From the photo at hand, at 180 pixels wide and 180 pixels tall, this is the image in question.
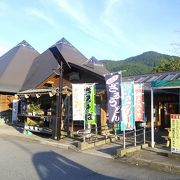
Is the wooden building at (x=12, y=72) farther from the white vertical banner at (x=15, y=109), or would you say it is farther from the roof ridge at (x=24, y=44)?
Answer: the white vertical banner at (x=15, y=109)

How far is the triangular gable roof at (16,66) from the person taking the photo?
27.2 m

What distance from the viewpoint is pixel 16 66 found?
1182 inches

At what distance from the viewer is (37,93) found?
53.5ft

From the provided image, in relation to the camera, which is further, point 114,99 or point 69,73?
point 69,73

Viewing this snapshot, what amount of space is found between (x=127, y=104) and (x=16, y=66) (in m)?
20.7

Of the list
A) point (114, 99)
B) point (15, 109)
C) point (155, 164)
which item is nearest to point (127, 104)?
point (114, 99)

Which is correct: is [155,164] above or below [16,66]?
below

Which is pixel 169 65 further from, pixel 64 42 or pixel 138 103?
pixel 138 103

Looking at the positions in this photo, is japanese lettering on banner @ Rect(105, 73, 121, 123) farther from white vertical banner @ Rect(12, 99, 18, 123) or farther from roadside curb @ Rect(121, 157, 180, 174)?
white vertical banner @ Rect(12, 99, 18, 123)

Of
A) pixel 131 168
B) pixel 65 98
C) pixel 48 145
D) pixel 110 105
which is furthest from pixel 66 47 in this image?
pixel 131 168

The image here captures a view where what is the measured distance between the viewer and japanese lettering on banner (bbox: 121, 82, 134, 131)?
1110cm

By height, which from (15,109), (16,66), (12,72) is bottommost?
(15,109)

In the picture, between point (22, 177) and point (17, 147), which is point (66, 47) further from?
point (22, 177)

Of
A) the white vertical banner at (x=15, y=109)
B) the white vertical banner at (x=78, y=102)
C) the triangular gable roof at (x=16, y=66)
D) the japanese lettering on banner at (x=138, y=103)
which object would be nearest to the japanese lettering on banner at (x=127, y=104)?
the japanese lettering on banner at (x=138, y=103)
